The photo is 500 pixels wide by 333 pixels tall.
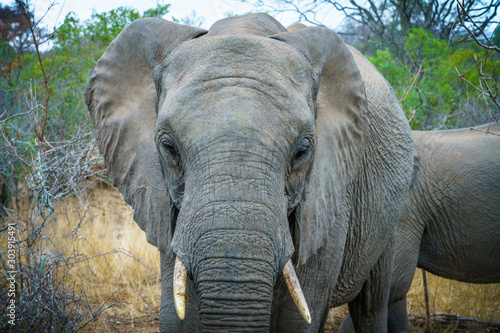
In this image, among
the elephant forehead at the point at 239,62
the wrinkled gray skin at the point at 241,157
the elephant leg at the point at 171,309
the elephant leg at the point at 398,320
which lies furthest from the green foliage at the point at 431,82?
the elephant leg at the point at 171,309

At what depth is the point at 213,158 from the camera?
1841 millimetres

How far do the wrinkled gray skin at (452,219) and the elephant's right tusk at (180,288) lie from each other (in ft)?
8.92

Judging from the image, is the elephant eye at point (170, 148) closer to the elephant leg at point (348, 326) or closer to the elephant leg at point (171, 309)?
the elephant leg at point (171, 309)

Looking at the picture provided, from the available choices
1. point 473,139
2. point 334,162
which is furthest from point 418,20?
point 334,162

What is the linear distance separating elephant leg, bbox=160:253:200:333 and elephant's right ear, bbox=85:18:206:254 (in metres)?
0.20

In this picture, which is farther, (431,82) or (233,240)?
(431,82)

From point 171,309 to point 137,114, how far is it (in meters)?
0.84

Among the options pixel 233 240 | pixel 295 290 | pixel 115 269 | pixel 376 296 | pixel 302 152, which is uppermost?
pixel 302 152

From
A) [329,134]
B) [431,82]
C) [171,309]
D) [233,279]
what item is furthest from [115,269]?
[431,82]

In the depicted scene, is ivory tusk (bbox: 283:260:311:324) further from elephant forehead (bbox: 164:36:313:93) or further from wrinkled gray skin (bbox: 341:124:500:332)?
wrinkled gray skin (bbox: 341:124:500:332)

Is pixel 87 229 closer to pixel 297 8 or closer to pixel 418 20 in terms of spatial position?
pixel 297 8

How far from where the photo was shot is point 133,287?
16.4 ft

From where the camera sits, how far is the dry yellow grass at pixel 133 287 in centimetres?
440

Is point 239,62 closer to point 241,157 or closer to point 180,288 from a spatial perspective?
point 241,157
